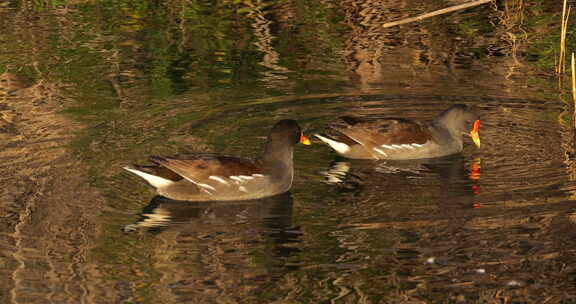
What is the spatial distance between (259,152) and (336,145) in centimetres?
86

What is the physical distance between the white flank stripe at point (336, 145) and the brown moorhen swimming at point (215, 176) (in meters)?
1.25

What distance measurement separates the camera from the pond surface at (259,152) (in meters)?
8.77

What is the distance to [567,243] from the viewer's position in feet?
30.7

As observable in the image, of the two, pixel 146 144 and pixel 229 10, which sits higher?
pixel 229 10

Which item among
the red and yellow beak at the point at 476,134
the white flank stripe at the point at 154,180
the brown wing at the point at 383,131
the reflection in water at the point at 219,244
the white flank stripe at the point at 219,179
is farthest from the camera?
the red and yellow beak at the point at 476,134

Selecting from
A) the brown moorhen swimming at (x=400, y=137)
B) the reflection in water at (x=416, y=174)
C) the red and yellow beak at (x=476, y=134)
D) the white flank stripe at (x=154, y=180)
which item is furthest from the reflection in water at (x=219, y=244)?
the red and yellow beak at (x=476, y=134)

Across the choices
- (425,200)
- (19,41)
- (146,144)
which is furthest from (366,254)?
(19,41)

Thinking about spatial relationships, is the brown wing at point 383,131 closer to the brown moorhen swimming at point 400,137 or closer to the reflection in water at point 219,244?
the brown moorhen swimming at point 400,137

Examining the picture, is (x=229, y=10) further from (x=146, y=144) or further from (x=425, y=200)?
(x=425, y=200)

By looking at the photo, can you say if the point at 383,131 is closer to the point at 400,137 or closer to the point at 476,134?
the point at 400,137

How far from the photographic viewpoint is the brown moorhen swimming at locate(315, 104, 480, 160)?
12.4 meters

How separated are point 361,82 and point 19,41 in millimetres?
5357

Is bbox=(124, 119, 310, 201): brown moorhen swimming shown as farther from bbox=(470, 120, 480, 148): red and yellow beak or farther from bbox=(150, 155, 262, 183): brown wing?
bbox=(470, 120, 480, 148): red and yellow beak

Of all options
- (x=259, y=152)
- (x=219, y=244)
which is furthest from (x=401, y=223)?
(x=259, y=152)
